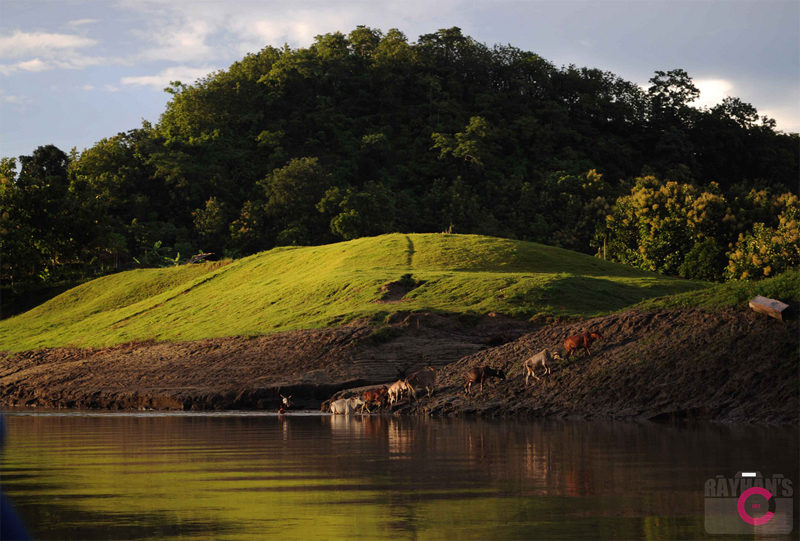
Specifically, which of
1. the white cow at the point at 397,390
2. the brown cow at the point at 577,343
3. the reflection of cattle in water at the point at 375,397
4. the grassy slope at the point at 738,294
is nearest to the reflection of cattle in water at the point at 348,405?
the reflection of cattle in water at the point at 375,397

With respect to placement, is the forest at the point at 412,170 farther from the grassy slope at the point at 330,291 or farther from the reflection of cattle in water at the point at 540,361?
the reflection of cattle in water at the point at 540,361

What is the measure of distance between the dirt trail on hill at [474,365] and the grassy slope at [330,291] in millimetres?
2738

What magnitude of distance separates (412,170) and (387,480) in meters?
103

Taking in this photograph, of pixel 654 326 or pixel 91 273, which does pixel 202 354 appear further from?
pixel 91 273

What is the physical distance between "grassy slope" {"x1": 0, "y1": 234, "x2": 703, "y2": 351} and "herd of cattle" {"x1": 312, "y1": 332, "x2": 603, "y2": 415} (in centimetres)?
1123

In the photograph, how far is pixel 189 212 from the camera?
99.6 meters

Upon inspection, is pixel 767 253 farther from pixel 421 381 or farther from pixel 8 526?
pixel 8 526

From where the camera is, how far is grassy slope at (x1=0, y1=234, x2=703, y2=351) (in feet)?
119

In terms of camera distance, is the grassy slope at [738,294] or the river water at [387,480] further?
the grassy slope at [738,294]

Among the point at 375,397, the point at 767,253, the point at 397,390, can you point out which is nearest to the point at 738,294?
the point at 397,390

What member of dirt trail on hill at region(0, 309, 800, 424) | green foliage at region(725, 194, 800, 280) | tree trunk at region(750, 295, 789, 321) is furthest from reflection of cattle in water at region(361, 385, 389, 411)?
green foliage at region(725, 194, 800, 280)

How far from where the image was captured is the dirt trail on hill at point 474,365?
17.8m

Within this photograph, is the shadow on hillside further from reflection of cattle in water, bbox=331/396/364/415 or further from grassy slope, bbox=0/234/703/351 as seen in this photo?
reflection of cattle in water, bbox=331/396/364/415

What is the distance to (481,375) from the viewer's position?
70.2 feet
